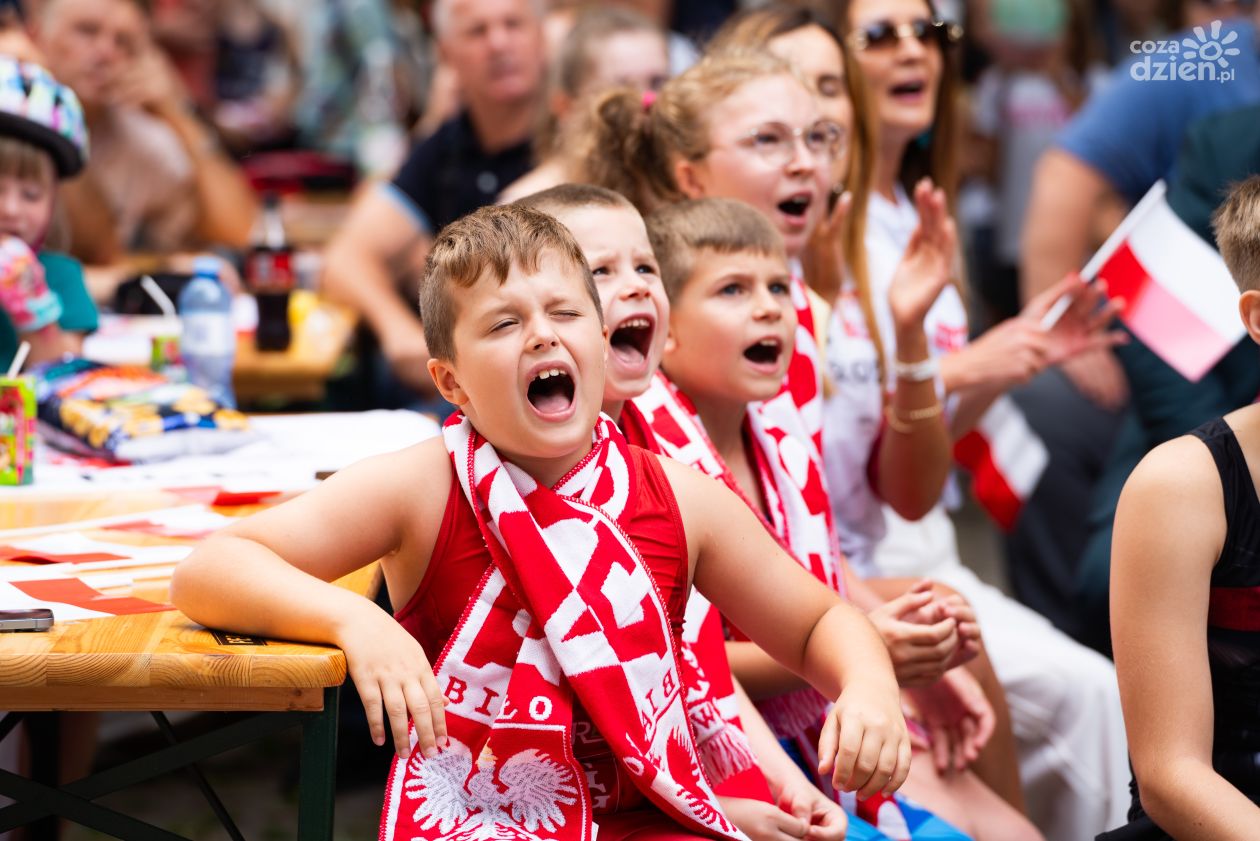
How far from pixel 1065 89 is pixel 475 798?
515 cm

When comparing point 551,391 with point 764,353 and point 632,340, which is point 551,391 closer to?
point 632,340


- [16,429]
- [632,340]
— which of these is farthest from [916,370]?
[16,429]

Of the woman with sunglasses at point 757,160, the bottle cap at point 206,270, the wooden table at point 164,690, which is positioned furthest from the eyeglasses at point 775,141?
the bottle cap at point 206,270

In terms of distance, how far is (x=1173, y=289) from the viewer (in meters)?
3.17

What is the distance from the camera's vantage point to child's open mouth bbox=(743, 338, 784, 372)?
Result: 2.36 meters

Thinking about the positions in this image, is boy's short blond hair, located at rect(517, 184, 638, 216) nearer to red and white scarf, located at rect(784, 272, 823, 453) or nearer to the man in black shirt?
red and white scarf, located at rect(784, 272, 823, 453)

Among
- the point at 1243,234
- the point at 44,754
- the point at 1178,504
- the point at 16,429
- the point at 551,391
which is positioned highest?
the point at 1243,234

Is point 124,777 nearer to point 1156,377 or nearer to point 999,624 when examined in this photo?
point 999,624

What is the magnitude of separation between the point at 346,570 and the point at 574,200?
0.68m

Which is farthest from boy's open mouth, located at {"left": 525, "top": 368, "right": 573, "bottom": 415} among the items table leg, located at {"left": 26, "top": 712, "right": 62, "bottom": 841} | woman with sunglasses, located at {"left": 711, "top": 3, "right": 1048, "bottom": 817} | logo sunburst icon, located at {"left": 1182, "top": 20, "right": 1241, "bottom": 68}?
logo sunburst icon, located at {"left": 1182, "top": 20, "right": 1241, "bottom": 68}

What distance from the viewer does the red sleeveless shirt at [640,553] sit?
184 cm

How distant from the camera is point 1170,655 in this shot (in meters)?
1.89

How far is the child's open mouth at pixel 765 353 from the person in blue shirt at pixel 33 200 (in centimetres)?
140

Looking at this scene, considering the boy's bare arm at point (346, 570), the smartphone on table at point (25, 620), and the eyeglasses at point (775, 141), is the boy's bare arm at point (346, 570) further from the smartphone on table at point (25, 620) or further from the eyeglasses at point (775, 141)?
the eyeglasses at point (775, 141)
